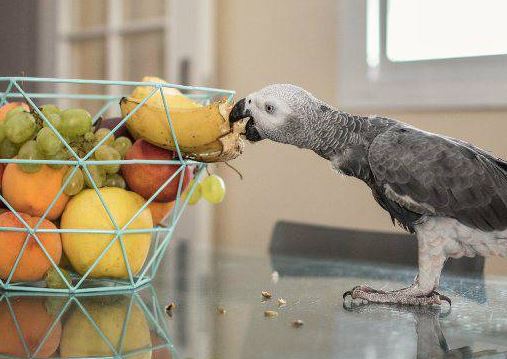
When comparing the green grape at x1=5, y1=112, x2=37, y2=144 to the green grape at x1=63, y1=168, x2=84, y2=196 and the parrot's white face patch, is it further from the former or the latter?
the parrot's white face patch

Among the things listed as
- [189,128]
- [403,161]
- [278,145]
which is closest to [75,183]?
[189,128]

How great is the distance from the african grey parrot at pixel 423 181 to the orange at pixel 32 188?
0.23 metres

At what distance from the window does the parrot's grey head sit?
1060 millimetres

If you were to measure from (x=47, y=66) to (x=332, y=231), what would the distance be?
1.89m

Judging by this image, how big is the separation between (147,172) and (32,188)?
133 mm

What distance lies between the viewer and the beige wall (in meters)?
2.02

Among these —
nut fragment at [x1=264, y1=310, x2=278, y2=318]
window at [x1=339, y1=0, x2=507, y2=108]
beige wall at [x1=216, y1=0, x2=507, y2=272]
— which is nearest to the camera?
nut fragment at [x1=264, y1=310, x2=278, y2=318]

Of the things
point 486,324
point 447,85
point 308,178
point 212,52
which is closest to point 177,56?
point 212,52

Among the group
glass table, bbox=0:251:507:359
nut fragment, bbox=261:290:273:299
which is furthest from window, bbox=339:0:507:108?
nut fragment, bbox=261:290:273:299

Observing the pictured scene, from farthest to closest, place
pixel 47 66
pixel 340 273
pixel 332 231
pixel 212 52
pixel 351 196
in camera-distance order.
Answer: pixel 47 66 < pixel 212 52 < pixel 351 196 < pixel 332 231 < pixel 340 273

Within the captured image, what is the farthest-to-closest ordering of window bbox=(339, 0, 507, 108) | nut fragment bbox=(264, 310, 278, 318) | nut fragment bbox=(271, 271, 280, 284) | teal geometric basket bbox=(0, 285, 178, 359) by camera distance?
window bbox=(339, 0, 507, 108), nut fragment bbox=(271, 271, 280, 284), nut fragment bbox=(264, 310, 278, 318), teal geometric basket bbox=(0, 285, 178, 359)

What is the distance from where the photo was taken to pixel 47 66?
282cm

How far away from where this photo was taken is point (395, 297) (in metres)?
0.79

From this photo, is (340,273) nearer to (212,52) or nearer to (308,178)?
(308,178)
